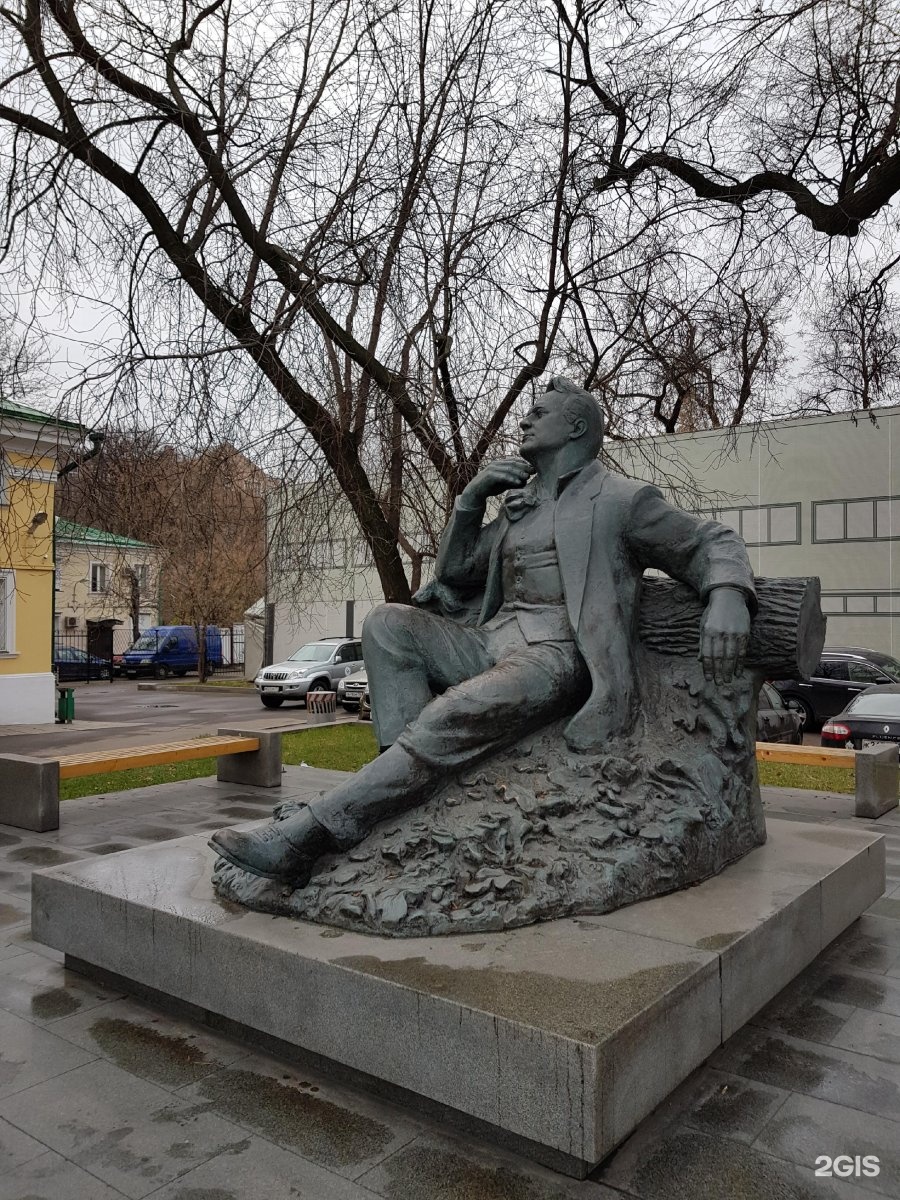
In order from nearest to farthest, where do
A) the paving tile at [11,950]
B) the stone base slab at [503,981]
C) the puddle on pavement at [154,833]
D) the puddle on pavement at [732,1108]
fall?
the stone base slab at [503,981], the puddle on pavement at [732,1108], the paving tile at [11,950], the puddle on pavement at [154,833]

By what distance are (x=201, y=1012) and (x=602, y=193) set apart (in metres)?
6.95

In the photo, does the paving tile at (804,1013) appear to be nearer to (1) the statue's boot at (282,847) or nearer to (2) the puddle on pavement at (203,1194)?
(1) the statue's boot at (282,847)

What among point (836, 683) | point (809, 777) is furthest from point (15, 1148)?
point (836, 683)

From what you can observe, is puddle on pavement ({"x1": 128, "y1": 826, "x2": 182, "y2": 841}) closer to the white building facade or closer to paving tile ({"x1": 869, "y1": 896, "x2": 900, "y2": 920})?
paving tile ({"x1": 869, "y1": 896, "x2": 900, "y2": 920})

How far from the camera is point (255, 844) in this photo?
3174 mm

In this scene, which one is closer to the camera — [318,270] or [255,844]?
[255,844]

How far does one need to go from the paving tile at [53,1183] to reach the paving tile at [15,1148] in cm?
3

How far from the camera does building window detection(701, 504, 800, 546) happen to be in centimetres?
1644

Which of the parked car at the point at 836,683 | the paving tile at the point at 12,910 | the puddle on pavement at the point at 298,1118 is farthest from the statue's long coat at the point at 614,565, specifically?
the parked car at the point at 836,683

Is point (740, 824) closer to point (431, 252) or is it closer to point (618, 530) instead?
point (618, 530)

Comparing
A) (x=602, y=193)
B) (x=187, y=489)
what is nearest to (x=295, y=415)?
(x=187, y=489)

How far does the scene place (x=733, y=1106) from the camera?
2646 millimetres

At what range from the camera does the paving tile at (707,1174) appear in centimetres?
222

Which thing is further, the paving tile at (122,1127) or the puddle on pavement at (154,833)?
the puddle on pavement at (154,833)
